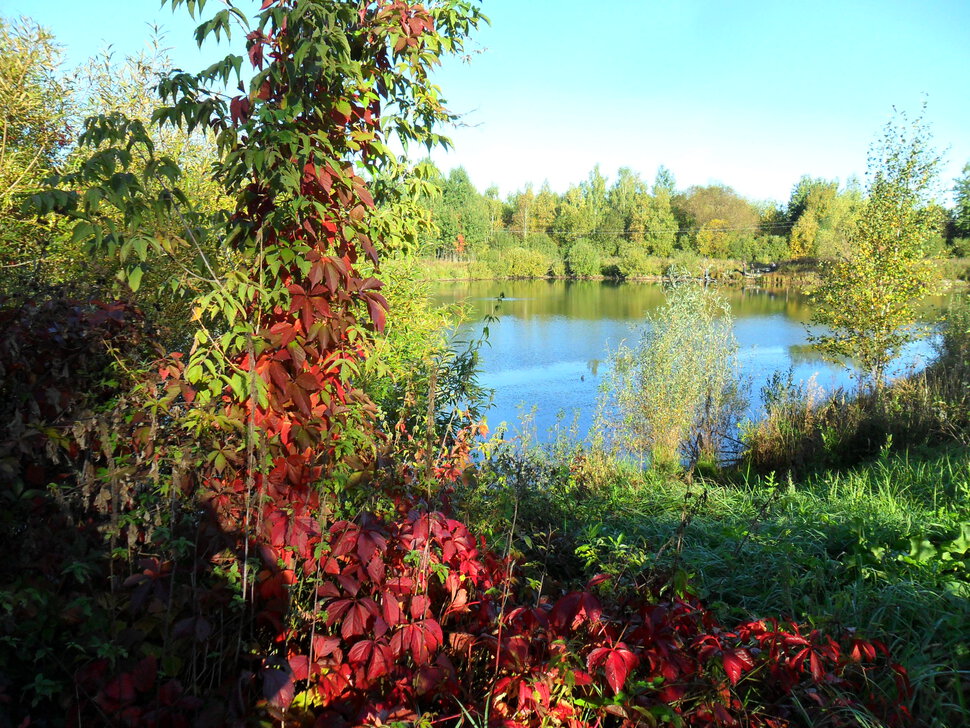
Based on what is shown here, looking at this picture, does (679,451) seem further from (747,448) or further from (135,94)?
(135,94)

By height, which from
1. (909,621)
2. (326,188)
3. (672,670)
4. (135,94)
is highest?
(135,94)

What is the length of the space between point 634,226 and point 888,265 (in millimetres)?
49005

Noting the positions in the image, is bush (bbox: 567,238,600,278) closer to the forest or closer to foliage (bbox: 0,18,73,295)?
foliage (bbox: 0,18,73,295)

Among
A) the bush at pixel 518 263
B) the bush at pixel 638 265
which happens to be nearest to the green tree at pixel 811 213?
the bush at pixel 638 265

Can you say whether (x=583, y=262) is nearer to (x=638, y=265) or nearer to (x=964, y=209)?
(x=638, y=265)

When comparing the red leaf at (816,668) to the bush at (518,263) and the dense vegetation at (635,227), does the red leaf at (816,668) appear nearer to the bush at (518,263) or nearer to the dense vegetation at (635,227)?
the dense vegetation at (635,227)

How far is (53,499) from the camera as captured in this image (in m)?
1.84

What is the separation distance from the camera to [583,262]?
49.3m

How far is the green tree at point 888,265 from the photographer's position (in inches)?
365

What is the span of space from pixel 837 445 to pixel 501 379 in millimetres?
8595

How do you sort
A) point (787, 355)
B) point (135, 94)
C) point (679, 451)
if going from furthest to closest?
point (787, 355) < point (679, 451) < point (135, 94)

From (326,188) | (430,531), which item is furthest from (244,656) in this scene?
(326,188)

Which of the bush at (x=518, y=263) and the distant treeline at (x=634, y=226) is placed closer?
the bush at (x=518, y=263)

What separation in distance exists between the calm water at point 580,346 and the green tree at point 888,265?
0.76m
